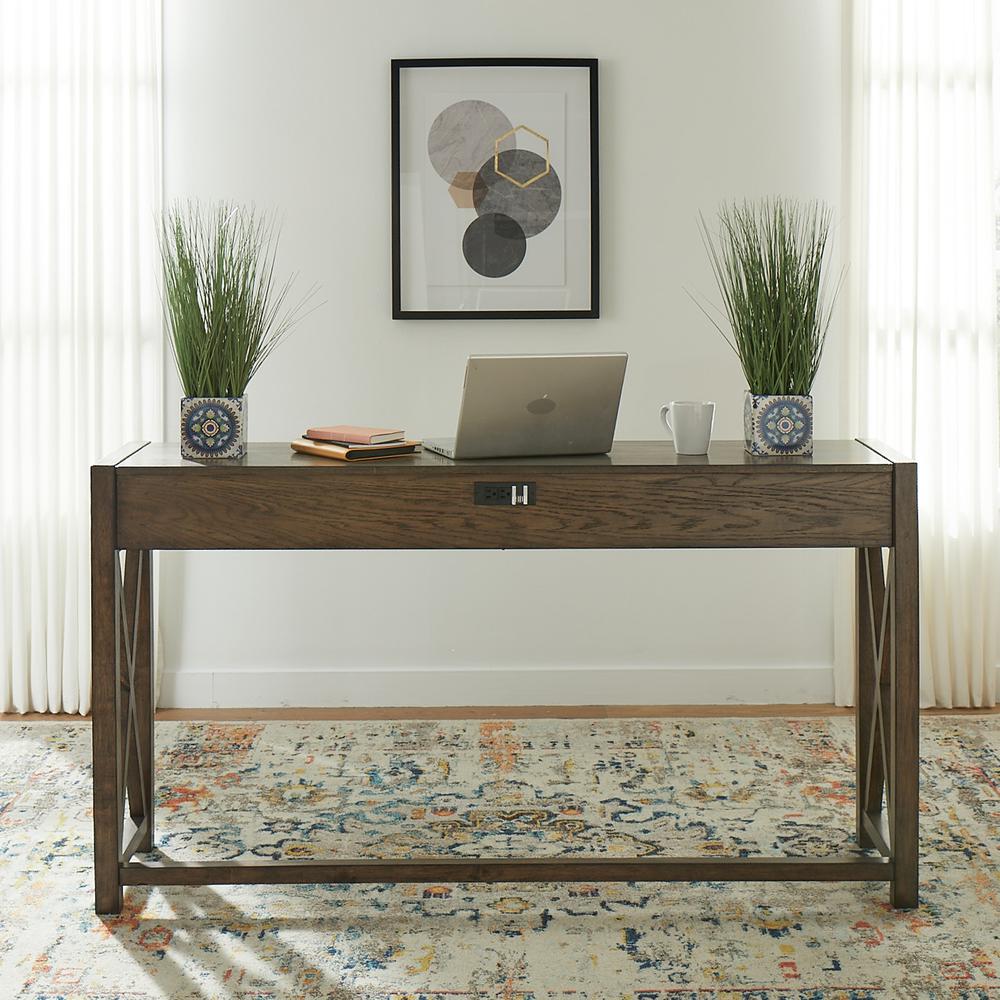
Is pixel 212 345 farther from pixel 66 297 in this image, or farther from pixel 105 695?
pixel 66 297

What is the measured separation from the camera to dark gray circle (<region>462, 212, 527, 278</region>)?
350 centimetres

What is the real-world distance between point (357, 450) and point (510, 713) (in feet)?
4.98

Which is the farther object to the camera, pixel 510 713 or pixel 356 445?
pixel 510 713

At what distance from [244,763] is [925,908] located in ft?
5.65

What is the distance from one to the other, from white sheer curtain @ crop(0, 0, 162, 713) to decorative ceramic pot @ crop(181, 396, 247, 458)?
128 cm

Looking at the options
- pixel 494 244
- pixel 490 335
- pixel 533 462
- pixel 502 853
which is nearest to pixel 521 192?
pixel 494 244

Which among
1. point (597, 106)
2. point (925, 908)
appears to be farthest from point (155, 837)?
point (597, 106)

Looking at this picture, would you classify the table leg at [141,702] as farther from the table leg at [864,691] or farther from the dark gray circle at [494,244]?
the table leg at [864,691]

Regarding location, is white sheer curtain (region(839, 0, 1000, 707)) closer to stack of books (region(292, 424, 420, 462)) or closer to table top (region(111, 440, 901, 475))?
table top (region(111, 440, 901, 475))

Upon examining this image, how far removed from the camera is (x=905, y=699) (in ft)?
7.36

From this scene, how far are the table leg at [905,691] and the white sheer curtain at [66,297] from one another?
2.23 meters

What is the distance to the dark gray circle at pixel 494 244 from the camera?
350 cm

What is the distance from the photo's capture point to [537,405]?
87.8 inches

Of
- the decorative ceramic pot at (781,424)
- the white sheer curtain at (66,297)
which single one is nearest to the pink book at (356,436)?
the decorative ceramic pot at (781,424)
